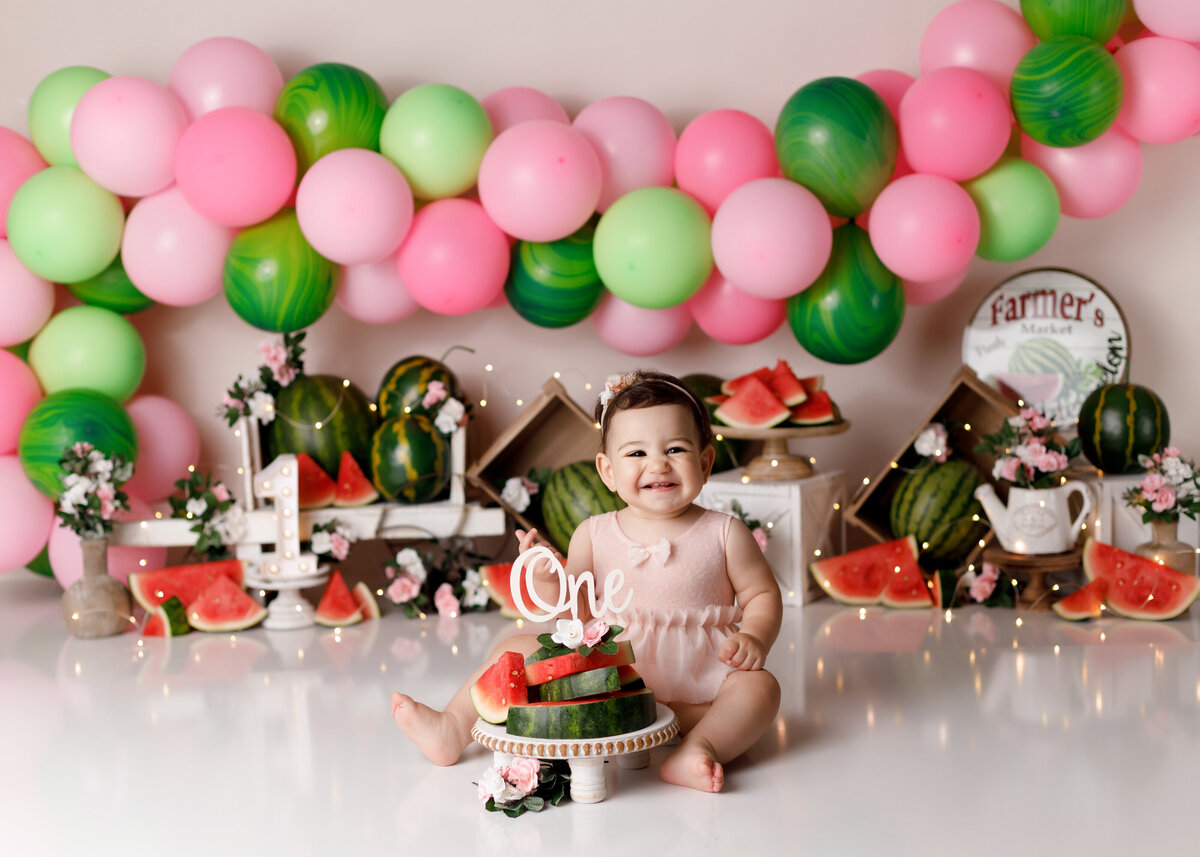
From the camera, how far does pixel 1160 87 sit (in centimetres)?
377

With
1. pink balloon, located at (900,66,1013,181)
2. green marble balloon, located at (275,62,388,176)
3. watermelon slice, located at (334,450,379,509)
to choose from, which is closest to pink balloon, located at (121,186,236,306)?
green marble balloon, located at (275,62,388,176)

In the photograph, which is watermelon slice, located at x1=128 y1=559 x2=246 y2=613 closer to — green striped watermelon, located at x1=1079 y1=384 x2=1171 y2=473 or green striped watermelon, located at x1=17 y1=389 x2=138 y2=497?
green striped watermelon, located at x1=17 y1=389 x2=138 y2=497

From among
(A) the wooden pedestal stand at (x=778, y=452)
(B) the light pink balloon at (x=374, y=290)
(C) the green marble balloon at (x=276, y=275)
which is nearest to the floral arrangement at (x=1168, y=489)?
(A) the wooden pedestal stand at (x=778, y=452)

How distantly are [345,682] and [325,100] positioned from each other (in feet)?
6.32

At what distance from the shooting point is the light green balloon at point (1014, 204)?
3818 mm

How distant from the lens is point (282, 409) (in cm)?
418

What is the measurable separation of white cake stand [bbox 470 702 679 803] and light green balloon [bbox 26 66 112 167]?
287 cm

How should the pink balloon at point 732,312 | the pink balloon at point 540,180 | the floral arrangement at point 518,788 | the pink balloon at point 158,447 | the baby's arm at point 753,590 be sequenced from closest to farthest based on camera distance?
the floral arrangement at point 518,788 → the baby's arm at point 753,590 → the pink balloon at point 540,180 → the pink balloon at point 732,312 → the pink balloon at point 158,447

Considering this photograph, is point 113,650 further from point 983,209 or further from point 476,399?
point 983,209

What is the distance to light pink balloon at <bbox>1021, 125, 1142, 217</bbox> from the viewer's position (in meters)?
3.88

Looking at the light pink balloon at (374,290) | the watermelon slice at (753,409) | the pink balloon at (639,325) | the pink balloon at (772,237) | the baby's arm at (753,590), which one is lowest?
the baby's arm at (753,590)

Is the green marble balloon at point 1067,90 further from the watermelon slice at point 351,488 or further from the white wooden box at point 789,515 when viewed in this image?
the watermelon slice at point 351,488

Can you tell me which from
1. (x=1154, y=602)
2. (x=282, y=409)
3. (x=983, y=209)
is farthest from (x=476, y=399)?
(x=1154, y=602)

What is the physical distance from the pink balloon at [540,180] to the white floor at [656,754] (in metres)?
1.36
